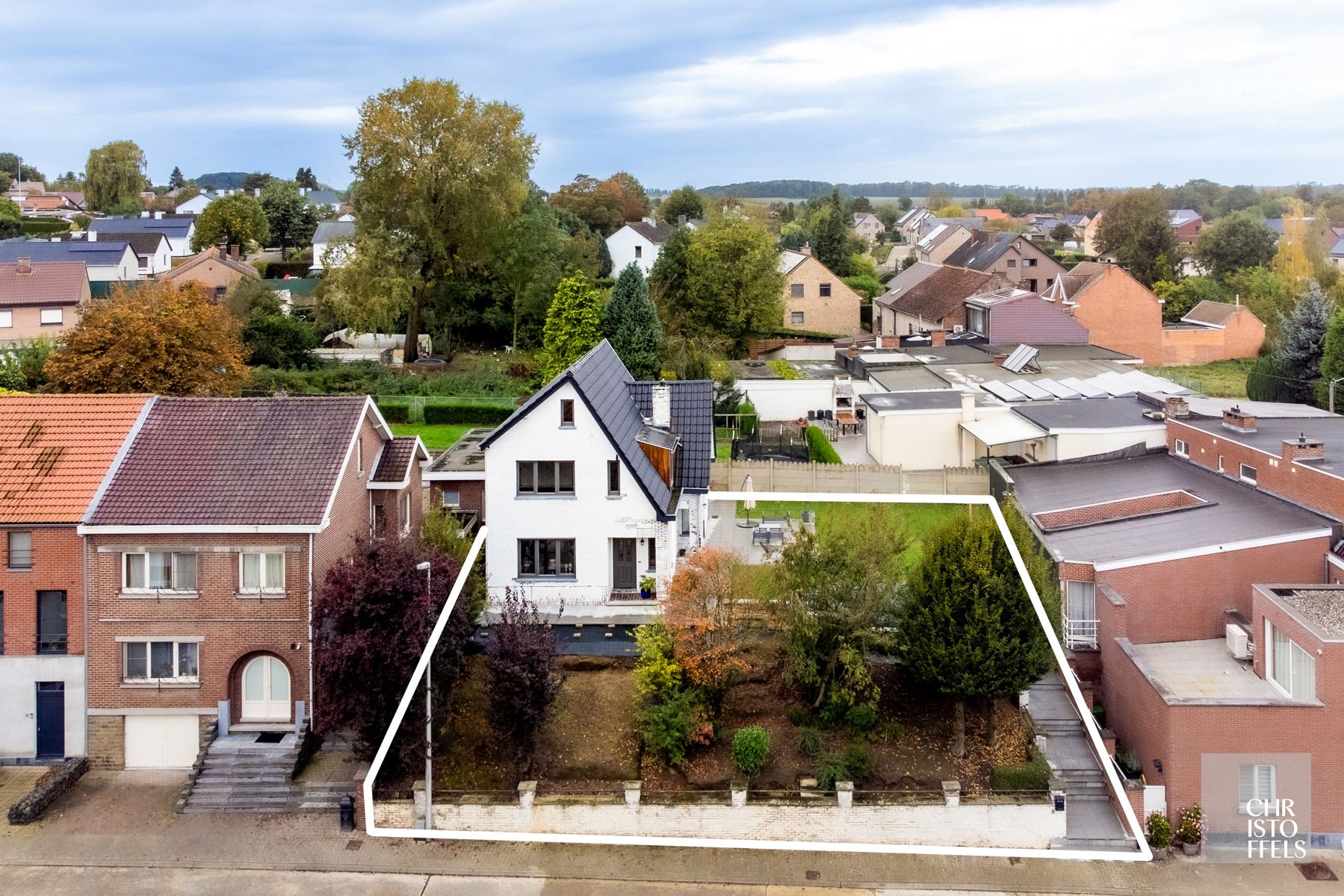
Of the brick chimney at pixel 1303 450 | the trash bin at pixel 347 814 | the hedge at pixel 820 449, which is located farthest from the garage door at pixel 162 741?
the brick chimney at pixel 1303 450

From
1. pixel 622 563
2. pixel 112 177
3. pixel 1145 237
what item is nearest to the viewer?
pixel 622 563

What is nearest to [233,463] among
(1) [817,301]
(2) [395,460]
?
(2) [395,460]

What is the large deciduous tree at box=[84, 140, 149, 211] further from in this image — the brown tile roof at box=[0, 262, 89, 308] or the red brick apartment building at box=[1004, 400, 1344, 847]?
the red brick apartment building at box=[1004, 400, 1344, 847]

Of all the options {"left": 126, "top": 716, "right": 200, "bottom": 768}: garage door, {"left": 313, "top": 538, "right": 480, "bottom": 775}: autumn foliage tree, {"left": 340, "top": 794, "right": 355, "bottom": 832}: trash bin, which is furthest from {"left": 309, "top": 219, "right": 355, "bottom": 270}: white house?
{"left": 340, "top": 794, "right": 355, "bottom": 832}: trash bin

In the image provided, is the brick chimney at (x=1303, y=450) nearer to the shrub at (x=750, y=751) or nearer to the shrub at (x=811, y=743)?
the shrub at (x=811, y=743)

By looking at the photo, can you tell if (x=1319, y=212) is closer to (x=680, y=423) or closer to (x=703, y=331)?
(x=703, y=331)

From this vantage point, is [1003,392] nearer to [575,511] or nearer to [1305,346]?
[1305,346]
